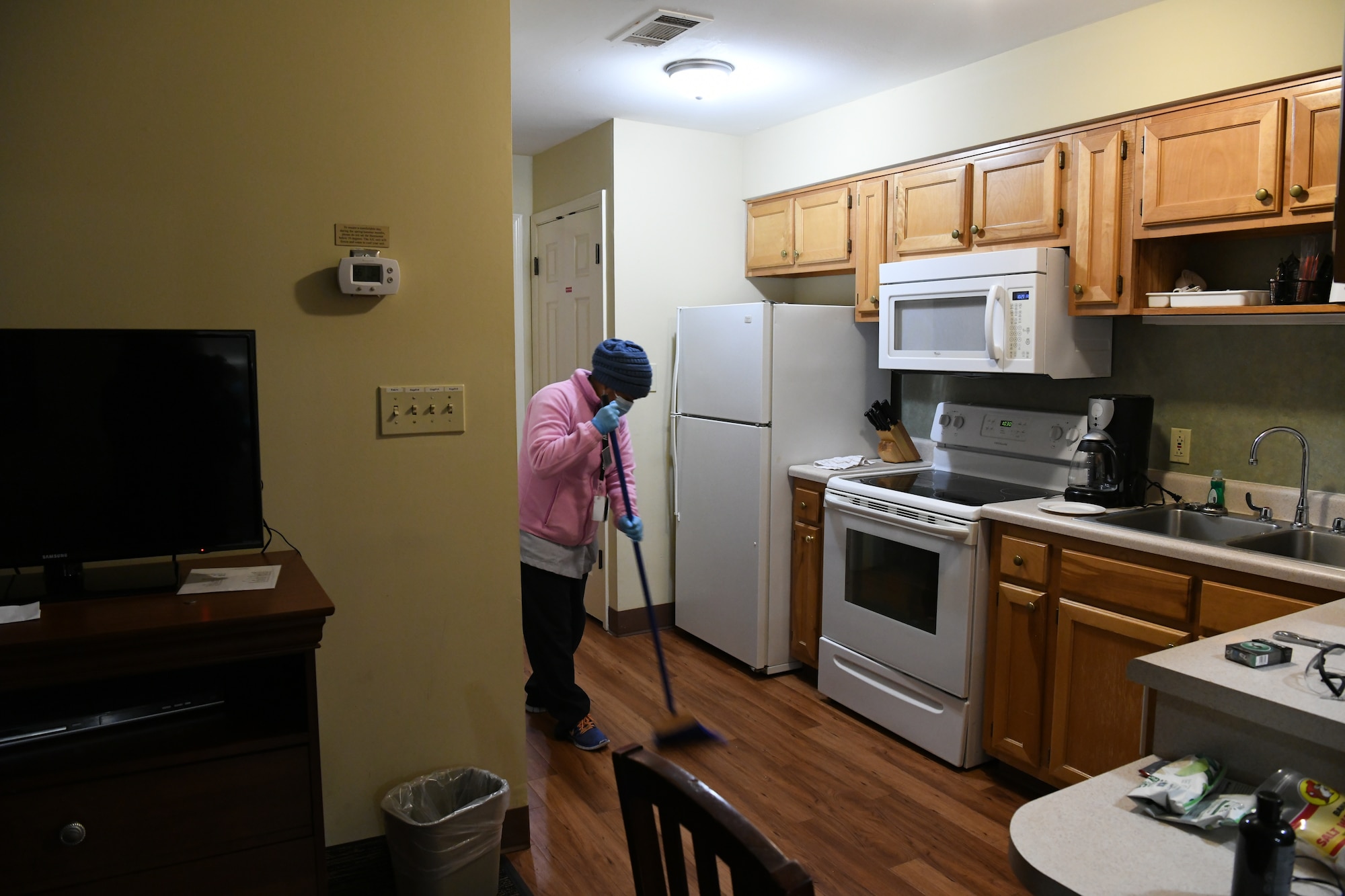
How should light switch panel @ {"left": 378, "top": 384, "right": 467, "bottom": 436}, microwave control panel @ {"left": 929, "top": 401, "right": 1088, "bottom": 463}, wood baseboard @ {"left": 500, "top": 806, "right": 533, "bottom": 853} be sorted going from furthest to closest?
microwave control panel @ {"left": 929, "top": 401, "right": 1088, "bottom": 463} → wood baseboard @ {"left": 500, "top": 806, "right": 533, "bottom": 853} → light switch panel @ {"left": 378, "top": 384, "right": 467, "bottom": 436}

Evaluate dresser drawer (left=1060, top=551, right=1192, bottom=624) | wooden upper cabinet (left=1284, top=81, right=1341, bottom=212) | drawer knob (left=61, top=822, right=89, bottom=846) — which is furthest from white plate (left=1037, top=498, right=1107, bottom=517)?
drawer knob (left=61, top=822, right=89, bottom=846)

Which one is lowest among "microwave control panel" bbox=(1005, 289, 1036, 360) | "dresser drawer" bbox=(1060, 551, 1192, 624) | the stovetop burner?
"dresser drawer" bbox=(1060, 551, 1192, 624)

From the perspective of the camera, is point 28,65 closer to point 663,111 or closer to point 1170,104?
point 663,111

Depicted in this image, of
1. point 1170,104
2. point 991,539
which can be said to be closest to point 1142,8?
point 1170,104

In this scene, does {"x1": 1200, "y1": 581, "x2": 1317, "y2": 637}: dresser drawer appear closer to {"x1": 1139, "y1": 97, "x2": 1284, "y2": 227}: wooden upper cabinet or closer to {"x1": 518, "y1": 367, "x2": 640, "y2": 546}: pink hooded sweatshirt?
{"x1": 1139, "y1": 97, "x2": 1284, "y2": 227}: wooden upper cabinet

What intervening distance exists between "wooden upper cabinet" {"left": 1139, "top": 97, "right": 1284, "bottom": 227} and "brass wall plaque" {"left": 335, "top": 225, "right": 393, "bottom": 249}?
223cm

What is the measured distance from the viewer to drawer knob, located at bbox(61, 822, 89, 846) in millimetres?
1559

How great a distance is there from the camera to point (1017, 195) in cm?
316

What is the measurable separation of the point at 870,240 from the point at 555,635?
2068mm

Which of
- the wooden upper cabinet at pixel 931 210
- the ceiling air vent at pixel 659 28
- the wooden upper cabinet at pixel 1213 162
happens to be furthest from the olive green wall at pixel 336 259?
the wooden upper cabinet at pixel 1213 162

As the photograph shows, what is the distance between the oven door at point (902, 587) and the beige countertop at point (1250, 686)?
150 centimetres

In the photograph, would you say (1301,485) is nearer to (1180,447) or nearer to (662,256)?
(1180,447)

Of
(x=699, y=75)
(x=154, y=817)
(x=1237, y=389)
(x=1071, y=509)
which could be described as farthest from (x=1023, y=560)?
(x=154, y=817)

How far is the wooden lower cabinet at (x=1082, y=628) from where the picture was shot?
2373mm
